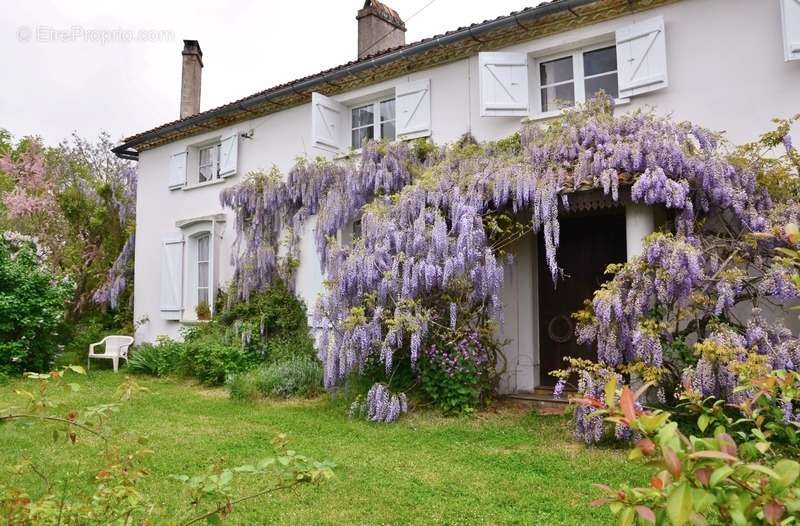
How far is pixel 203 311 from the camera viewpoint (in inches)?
441

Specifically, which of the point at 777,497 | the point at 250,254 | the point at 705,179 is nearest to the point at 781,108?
the point at 705,179

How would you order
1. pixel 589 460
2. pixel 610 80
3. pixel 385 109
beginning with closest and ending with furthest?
1. pixel 589 460
2. pixel 610 80
3. pixel 385 109

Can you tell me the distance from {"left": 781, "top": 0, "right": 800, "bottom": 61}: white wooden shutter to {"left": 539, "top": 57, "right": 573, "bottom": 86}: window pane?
2.49m

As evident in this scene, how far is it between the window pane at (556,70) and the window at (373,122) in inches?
102

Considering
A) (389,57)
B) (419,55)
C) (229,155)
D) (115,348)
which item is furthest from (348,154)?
(115,348)

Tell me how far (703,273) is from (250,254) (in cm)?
742

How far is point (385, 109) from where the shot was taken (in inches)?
380

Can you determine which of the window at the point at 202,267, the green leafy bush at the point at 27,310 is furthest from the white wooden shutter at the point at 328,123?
the green leafy bush at the point at 27,310

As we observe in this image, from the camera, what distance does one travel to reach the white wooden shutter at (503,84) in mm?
7758

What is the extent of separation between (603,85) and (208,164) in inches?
324

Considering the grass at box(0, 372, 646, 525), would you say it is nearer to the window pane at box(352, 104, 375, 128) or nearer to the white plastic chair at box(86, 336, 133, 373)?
the white plastic chair at box(86, 336, 133, 373)

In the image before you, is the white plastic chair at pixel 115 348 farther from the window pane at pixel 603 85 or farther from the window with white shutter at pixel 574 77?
the window pane at pixel 603 85

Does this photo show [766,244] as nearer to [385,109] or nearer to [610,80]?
[610,80]

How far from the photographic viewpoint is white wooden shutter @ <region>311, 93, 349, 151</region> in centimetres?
950
